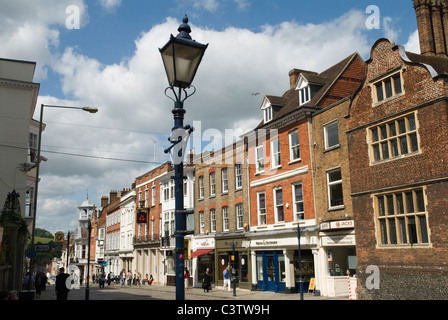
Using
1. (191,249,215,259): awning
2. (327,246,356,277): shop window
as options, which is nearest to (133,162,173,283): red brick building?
(191,249,215,259): awning

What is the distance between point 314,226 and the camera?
83.0 ft

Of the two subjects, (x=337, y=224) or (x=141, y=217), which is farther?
(x=141, y=217)

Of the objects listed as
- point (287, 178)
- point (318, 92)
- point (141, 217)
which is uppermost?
point (318, 92)

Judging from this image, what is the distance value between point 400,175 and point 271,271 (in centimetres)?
1324

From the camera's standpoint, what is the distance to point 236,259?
33.8 m

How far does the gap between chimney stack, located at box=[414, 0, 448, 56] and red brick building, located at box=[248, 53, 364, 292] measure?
4536 millimetres

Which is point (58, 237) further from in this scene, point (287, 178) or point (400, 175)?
point (400, 175)

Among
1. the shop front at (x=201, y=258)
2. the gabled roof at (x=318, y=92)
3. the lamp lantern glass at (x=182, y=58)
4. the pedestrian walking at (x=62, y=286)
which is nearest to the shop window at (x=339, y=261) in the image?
the gabled roof at (x=318, y=92)

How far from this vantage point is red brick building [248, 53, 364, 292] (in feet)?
87.4

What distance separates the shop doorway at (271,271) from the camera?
28.3 meters

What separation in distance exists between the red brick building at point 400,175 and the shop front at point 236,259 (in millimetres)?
11653

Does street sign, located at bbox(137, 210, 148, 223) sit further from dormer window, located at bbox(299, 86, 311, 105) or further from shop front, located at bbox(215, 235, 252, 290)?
dormer window, located at bbox(299, 86, 311, 105)

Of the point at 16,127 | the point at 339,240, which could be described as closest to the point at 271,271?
the point at 339,240
